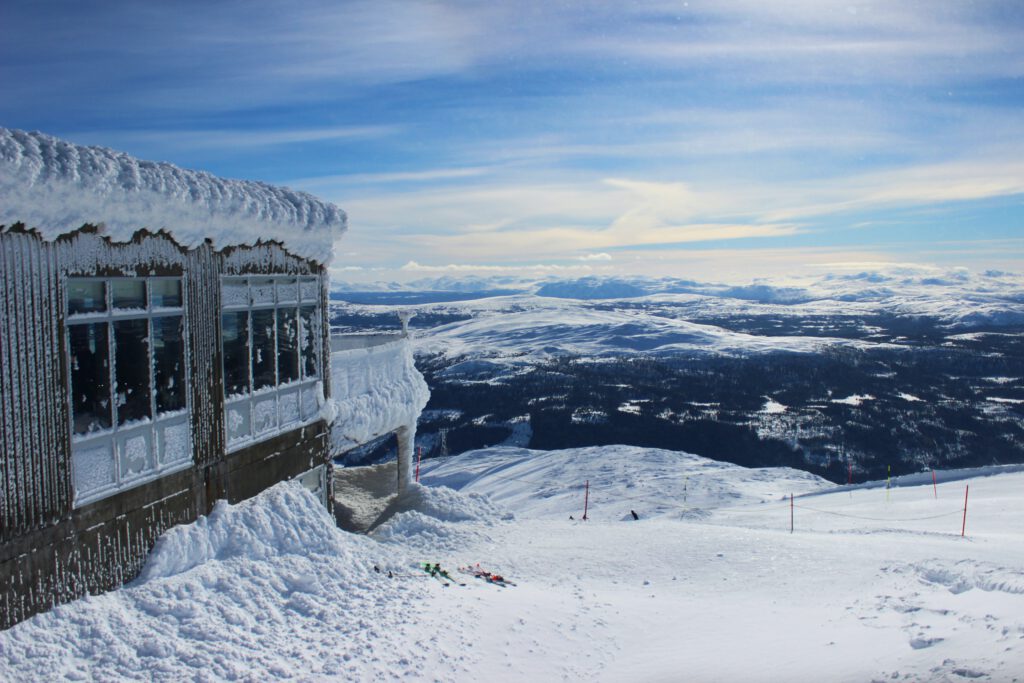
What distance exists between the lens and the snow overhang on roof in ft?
19.4

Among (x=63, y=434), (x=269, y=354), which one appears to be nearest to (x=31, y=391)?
(x=63, y=434)

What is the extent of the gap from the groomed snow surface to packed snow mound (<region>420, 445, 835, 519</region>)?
11.5 m

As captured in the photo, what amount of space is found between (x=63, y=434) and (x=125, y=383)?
92 cm

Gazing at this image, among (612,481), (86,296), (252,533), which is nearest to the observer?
(86,296)

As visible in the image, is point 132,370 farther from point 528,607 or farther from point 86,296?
point 528,607

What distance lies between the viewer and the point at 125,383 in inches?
291

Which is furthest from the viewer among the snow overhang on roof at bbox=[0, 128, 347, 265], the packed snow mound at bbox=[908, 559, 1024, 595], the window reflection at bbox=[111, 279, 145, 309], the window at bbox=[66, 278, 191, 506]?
the packed snow mound at bbox=[908, 559, 1024, 595]

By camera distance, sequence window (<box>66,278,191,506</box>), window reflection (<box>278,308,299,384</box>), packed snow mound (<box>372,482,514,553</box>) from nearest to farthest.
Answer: window (<box>66,278,191,506</box>) → window reflection (<box>278,308,299,384</box>) → packed snow mound (<box>372,482,514,553</box>)

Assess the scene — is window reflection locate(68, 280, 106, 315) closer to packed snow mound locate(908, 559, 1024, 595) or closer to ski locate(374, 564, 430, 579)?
ski locate(374, 564, 430, 579)

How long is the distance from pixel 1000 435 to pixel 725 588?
86978 mm

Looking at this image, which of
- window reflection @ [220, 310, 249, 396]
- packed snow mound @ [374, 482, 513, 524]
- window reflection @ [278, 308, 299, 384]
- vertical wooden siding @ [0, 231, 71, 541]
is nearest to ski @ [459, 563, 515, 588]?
packed snow mound @ [374, 482, 513, 524]

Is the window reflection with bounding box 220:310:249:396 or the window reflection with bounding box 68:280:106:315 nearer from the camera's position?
the window reflection with bounding box 68:280:106:315

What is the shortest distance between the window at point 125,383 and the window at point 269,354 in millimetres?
1034

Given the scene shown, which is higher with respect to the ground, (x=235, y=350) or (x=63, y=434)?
(x=235, y=350)
